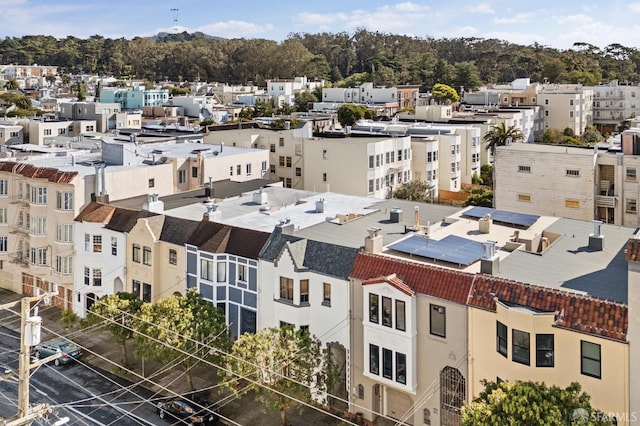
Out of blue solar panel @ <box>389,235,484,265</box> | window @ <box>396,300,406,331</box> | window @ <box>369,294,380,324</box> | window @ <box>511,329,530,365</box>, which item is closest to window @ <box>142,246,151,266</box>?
blue solar panel @ <box>389,235,484,265</box>

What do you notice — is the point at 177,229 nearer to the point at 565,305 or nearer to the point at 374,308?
the point at 374,308

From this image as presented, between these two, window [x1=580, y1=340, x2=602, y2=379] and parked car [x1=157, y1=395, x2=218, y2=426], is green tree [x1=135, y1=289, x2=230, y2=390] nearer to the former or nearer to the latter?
parked car [x1=157, y1=395, x2=218, y2=426]

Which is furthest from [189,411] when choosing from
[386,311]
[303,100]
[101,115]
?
[303,100]

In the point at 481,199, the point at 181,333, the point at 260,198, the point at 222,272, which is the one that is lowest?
the point at 181,333

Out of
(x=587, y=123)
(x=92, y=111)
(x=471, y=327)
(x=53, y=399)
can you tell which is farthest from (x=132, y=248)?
(x=587, y=123)

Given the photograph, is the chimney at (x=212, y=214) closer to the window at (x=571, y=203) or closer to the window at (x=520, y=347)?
the window at (x=520, y=347)

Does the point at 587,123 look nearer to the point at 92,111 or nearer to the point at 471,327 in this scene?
the point at 92,111

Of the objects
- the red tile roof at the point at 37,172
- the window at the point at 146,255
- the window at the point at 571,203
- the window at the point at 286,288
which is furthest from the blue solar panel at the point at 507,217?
the red tile roof at the point at 37,172
